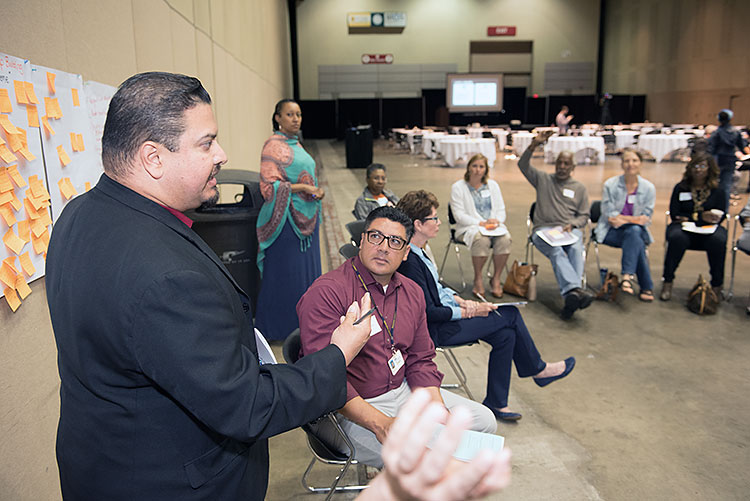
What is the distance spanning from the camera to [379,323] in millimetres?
2168

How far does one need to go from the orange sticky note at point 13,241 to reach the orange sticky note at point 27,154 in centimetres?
24

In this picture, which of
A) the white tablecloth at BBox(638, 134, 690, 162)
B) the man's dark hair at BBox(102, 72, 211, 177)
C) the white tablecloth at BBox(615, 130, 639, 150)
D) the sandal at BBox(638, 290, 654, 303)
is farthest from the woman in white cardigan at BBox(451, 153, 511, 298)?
the white tablecloth at BBox(615, 130, 639, 150)

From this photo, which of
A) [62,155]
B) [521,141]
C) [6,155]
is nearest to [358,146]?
[521,141]

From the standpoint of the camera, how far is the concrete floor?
8.26 feet

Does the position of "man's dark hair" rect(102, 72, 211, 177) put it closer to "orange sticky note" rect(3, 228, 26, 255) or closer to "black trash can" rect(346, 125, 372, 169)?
"orange sticky note" rect(3, 228, 26, 255)

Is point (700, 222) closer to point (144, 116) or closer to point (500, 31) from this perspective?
point (144, 116)

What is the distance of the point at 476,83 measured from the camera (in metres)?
23.6

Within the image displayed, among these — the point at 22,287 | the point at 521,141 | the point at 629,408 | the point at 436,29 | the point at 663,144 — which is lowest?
the point at 629,408

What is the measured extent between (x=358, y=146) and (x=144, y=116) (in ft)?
43.6

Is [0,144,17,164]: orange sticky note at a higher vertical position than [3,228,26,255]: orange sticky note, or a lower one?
higher

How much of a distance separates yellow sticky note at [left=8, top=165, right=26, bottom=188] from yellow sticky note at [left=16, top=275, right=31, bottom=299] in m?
0.29

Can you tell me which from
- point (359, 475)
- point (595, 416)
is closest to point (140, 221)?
point (359, 475)

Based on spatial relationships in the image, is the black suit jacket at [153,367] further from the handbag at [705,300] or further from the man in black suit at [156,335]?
the handbag at [705,300]

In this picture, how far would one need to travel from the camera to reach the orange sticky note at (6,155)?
1674 mm
